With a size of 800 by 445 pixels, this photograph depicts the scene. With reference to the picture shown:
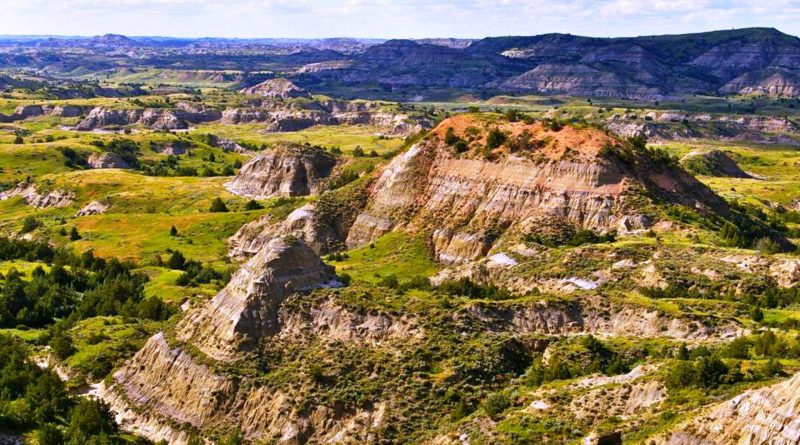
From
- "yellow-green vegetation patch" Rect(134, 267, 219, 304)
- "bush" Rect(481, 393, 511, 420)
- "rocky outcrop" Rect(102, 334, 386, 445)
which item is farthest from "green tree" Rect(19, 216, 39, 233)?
"bush" Rect(481, 393, 511, 420)

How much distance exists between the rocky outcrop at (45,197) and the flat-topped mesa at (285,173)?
34.4 m

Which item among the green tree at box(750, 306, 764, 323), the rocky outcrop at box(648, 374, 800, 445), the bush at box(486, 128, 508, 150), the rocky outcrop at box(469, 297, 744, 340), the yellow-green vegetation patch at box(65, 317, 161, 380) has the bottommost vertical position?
the yellow-green vegetation patch at box(65, 317, 161, 380)

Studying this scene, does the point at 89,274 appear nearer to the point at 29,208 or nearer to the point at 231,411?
the point at 231,411

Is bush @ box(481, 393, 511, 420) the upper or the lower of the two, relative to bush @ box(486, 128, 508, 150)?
lower

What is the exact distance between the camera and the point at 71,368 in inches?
3081

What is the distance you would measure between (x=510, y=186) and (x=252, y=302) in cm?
4593

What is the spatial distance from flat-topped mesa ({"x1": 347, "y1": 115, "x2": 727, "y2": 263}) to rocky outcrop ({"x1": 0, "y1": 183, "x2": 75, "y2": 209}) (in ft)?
283

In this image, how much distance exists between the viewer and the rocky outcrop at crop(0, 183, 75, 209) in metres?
173

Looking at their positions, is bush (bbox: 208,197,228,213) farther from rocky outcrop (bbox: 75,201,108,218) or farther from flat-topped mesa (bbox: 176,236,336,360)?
flat-topped mesa (bbox: 176,236,336,360)

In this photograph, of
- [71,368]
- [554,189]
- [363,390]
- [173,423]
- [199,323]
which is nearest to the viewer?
[363,390]

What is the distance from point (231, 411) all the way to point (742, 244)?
58023 mm

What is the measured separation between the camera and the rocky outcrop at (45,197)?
6801 inches

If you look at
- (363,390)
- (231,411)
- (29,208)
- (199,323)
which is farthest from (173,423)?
(29,208)

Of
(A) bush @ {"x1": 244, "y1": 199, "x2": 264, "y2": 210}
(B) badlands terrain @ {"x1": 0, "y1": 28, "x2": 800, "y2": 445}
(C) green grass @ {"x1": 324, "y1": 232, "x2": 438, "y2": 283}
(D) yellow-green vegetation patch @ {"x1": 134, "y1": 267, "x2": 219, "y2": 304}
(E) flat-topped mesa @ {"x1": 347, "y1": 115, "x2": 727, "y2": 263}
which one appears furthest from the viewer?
(A) bush @ {"x1": 244, "y1": 199, "x2": 264, "y2": 210}
